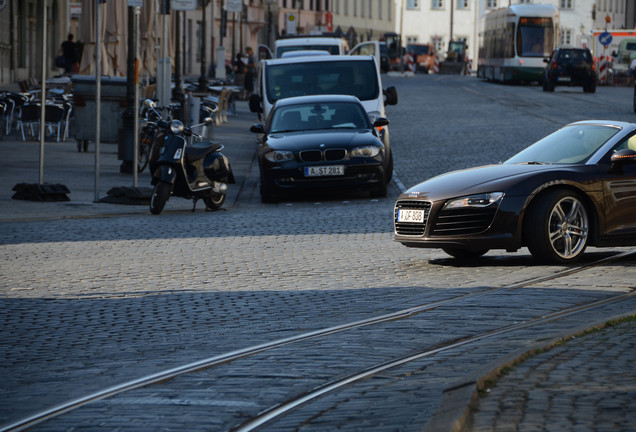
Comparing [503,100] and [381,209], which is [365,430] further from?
[503,100]

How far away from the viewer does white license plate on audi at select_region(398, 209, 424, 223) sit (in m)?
11.7

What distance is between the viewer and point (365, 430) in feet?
18.3

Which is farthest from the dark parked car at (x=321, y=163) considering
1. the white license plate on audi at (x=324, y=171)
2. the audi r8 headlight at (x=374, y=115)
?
the audi r8 headlight at (x=374, y=115)

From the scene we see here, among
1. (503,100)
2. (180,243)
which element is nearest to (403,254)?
(180,243)

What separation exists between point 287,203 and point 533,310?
33.8 ft

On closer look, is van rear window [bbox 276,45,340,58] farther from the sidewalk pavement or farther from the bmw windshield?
the bmw windshield

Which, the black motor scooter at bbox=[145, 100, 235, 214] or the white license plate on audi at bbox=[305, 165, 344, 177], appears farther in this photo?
the white license plate on audi at bbox=[305, 165, 344, 177]

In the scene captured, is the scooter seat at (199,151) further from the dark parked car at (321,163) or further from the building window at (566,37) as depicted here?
the building window at (566,37)

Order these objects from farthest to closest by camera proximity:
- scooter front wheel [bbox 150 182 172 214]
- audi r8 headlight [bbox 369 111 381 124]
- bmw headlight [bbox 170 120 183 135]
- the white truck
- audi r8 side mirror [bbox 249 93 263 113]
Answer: the white truck → audi r8 side mirror [bbox 249 93 263 113] → audi r8 headlight [bbox 369 111 381 124] → bmw headlight [bbox 170 120 183 135] → scooter front wheel [bbox 150 182 172 214]

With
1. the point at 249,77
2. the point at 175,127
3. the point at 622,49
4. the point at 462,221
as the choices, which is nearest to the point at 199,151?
the point at 175,127

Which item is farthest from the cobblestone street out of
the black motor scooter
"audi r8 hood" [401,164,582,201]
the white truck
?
the white truck

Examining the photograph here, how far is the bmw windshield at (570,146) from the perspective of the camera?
39.7 ft

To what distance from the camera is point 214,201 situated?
17.8 m

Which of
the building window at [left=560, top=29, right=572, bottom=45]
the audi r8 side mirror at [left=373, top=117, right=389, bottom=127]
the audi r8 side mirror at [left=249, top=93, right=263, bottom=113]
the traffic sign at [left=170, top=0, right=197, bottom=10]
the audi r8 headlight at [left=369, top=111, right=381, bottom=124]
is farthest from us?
the building window at [left=560, top=29, right=572, bottom=45]
